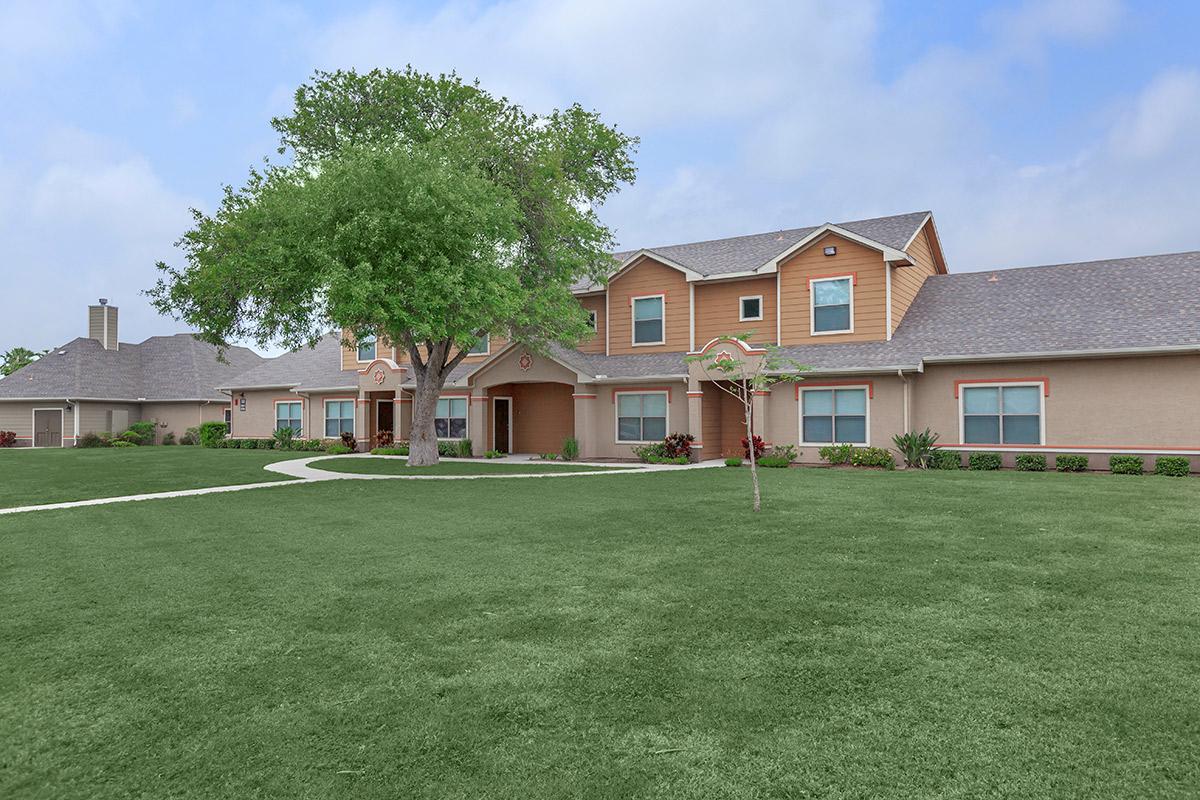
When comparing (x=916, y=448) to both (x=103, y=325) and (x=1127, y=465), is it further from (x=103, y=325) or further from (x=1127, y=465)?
(x=103, y=325)

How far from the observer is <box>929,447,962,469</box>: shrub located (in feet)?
64.0

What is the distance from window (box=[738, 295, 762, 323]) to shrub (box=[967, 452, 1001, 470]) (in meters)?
7.92

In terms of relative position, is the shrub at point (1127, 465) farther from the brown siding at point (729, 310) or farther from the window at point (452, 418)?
the window at point (452, 418)

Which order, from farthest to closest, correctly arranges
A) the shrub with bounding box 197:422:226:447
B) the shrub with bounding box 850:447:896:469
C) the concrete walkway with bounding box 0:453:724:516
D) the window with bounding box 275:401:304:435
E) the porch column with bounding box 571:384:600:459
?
the shrub with bounding box 197:422:226:447
the window with bounding box 275:401:304:435
the porch column with bounding box 571:384:600:459
the shrub with bounding box 850:447:896:469
the concrete walkway with bounding box 0:453:724:516

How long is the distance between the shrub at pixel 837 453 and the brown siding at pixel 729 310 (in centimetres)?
425

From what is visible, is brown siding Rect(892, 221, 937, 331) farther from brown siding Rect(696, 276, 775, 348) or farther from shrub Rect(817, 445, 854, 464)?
shrub Rect(817, 445, 854, 464)

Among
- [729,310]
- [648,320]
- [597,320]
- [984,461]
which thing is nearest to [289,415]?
[597,320]

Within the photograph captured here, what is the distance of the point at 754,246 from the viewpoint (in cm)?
2558

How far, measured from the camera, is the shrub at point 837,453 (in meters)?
20.7

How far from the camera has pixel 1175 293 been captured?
→ 19.4 metres

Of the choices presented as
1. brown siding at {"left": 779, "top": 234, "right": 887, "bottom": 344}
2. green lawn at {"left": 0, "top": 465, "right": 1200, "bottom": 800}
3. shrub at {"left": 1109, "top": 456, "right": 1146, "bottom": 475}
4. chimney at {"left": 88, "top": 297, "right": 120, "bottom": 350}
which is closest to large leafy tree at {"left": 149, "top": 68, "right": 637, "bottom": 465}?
brown siding at {"left": 779, "top": 234, "right": 887, "bottom": 344}

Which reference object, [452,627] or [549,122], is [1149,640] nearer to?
[452,627]

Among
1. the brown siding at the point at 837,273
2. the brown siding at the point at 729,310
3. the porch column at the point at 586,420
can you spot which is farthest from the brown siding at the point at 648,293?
the brown siding at the point at 837,273

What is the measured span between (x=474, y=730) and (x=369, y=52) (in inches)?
1035
